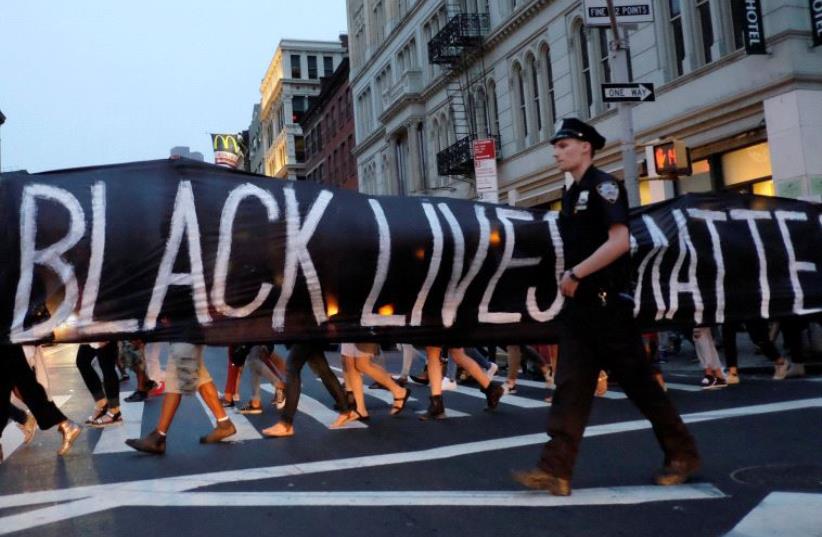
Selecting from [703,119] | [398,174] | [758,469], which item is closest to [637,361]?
[758,469]

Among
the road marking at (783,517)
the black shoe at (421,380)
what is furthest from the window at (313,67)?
the road marking at (783,517)

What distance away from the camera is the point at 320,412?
995 cm

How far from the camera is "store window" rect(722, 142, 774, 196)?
1808 cm

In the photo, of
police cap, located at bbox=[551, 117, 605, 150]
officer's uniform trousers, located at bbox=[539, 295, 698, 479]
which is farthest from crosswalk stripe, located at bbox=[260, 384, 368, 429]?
police cap, located at bbox=[551, 117, 605, 150]

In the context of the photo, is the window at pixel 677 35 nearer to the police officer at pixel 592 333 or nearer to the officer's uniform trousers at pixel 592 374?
the police officer at pixel 592 333

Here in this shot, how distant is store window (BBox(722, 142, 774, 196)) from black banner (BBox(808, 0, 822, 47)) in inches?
99.6

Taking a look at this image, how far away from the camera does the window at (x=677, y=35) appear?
1998 cm

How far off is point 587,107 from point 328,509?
68.5 feet

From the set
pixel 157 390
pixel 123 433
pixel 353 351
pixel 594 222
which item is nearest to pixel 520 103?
pixel 157 390

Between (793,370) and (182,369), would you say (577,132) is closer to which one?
(182,369)

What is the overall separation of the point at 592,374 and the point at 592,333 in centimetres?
24

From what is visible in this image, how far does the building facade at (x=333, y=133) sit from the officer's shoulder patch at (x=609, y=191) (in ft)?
151

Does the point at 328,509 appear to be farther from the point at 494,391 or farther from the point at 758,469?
the point at 494,391

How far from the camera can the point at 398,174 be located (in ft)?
137
